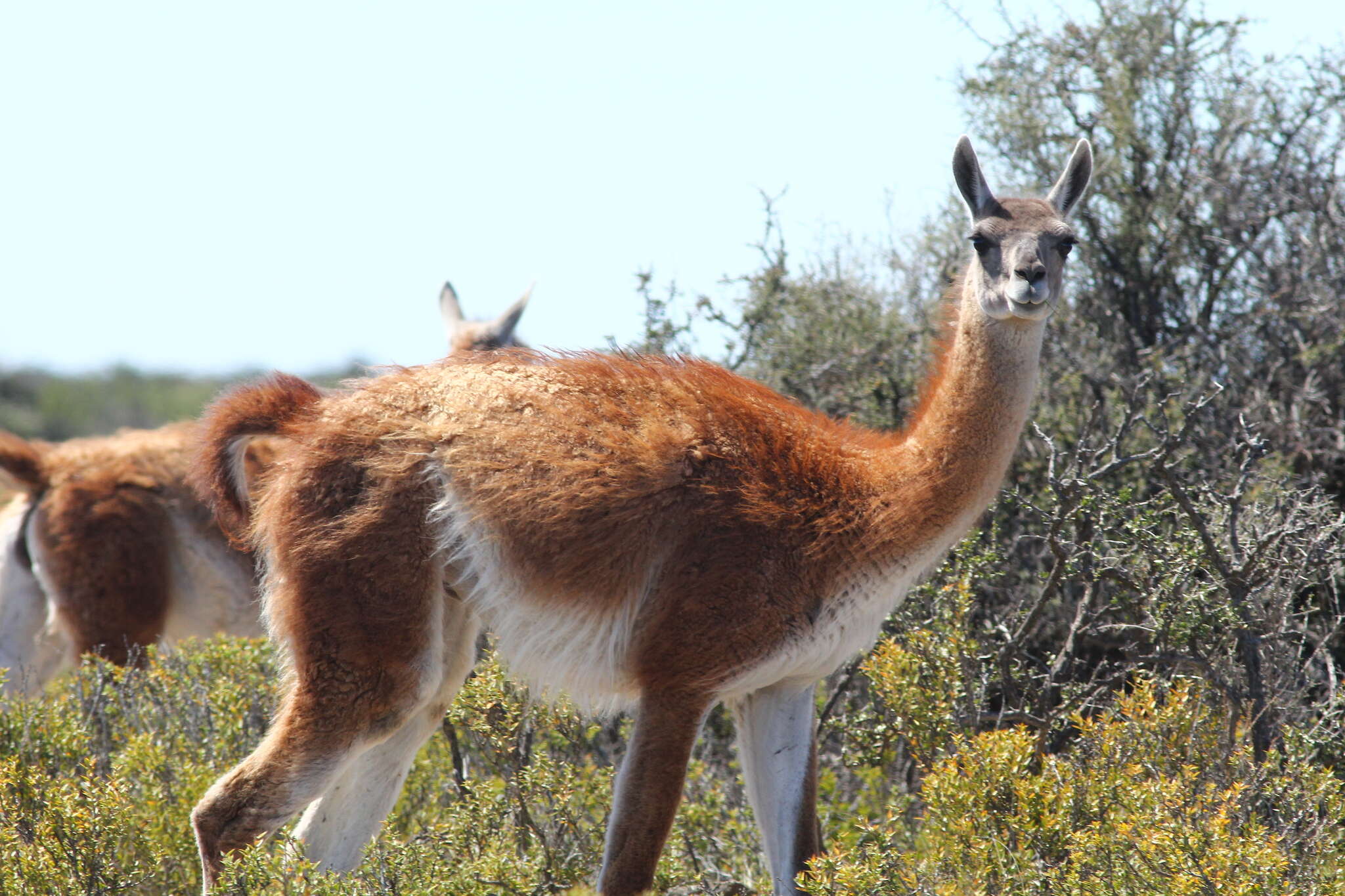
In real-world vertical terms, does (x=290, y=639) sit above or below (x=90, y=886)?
above

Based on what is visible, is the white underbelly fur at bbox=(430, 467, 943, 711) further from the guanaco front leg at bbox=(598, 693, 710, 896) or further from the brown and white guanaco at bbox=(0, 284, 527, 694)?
the brown and white guanaco at bbox=(0, 284, 527, 694)

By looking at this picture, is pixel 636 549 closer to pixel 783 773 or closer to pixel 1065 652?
pixel 783 773

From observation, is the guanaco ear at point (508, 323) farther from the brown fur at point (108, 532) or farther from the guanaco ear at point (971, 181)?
the guanaco ear at point (971, 181)

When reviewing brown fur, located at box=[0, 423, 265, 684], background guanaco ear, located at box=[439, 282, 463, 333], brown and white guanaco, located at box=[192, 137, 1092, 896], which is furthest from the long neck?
background guanaco ear, located at box=[439, 282, 463, 333]

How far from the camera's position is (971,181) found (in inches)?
189

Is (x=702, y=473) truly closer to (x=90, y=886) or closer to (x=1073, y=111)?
(x=90, y=886)

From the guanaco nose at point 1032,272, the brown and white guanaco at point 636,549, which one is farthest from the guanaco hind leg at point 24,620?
the guanaco nose at point 1032,272

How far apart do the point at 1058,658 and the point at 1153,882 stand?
1769 mm

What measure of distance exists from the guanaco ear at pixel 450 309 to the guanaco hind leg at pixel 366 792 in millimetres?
5404

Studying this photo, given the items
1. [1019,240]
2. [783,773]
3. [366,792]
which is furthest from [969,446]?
[366,792]

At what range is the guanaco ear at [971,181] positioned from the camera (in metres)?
4.75

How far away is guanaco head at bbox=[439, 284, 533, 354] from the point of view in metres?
9.52

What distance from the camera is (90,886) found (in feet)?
14.8

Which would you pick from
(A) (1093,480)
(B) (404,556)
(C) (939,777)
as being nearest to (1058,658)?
(A) (1093,480)
